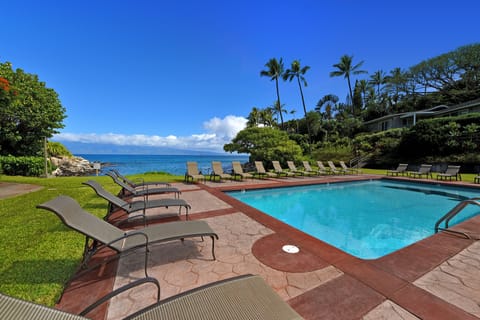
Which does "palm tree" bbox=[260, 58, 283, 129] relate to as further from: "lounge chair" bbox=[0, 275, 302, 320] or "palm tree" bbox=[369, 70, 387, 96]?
"palm tree" bbox=[369, 70, 387, 96]

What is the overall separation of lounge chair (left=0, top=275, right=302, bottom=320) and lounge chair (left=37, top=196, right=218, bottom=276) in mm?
1082

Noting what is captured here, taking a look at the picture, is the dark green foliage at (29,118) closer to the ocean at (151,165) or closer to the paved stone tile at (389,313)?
the ocean at (151,165)

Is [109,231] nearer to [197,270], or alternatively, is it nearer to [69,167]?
[197,270]

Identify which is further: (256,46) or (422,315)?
(256,46)

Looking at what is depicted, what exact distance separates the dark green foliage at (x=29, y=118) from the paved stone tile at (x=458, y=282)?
20.2 m

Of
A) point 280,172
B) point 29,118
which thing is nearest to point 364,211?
point 280,172

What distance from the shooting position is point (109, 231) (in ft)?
8.63

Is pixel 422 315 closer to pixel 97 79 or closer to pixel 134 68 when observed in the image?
pixel 134 68

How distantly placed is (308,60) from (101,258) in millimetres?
29309

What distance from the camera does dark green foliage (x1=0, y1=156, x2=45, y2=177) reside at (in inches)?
A: 499

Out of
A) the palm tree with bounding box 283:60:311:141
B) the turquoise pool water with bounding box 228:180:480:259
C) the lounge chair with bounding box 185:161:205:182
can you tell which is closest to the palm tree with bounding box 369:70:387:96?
the palm tree with bounding box 283:60:311:141

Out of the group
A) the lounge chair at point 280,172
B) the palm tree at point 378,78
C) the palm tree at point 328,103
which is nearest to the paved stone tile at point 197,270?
the lounge chair at point 280,172

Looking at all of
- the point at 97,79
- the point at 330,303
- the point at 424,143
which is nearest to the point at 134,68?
the point at 97,79

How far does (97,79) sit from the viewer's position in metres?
22.5
